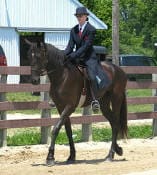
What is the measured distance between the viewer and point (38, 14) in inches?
1310

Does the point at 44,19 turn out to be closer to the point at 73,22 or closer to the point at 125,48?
the point at 73,22

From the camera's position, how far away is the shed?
32.3 metres

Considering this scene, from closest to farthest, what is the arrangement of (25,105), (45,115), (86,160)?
(86,160), (25,105), (45,115)

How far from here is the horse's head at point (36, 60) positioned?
35.2 ft

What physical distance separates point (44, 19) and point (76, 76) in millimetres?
22258

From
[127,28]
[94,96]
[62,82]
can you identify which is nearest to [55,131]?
[62,82]

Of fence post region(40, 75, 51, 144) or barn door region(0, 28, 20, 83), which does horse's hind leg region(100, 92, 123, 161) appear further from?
barn door region(0, 28, 20, 83)

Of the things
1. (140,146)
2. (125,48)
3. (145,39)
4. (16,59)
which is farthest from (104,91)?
(145,39)

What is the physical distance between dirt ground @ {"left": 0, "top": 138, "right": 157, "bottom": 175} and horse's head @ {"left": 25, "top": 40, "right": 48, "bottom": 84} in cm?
149

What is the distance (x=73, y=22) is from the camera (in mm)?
33719

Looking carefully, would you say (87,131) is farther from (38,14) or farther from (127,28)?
(127,28)

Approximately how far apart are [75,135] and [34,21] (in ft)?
60.7

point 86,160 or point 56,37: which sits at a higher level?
point 86,160

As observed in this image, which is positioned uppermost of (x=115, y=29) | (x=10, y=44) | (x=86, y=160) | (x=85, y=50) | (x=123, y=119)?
(x=85, y=50)
